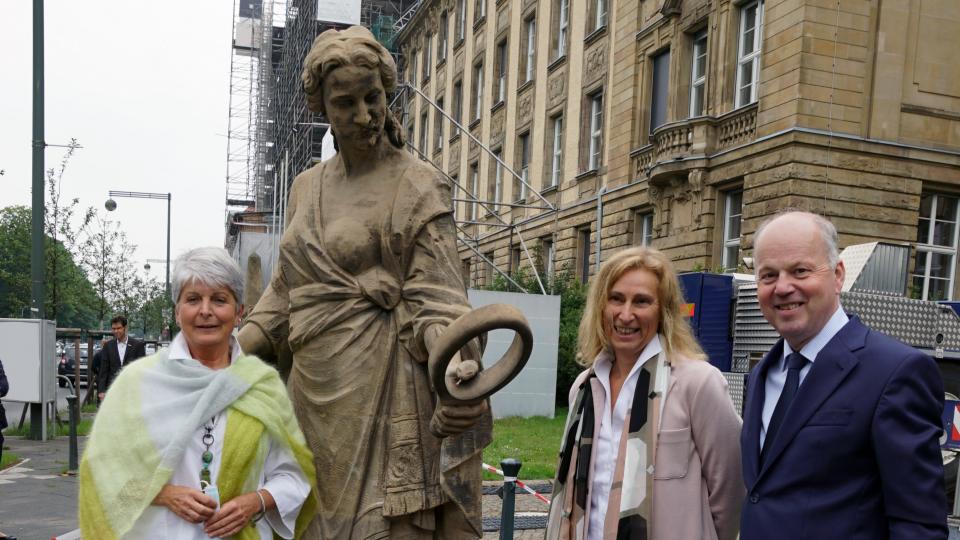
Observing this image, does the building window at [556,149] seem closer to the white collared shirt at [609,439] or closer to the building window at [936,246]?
the building window at [936,246]

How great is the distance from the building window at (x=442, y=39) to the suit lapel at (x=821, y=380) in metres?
36.1

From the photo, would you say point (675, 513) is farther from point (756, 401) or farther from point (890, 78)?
point (890, 78)

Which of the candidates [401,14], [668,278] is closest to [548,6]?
[401,14]

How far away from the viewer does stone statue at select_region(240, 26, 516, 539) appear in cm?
248

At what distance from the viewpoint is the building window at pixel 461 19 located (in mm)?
34812

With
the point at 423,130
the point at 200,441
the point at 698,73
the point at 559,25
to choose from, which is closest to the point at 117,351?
the point at 200,441

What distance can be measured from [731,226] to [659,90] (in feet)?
14.9

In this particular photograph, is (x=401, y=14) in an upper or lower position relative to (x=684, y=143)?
upper

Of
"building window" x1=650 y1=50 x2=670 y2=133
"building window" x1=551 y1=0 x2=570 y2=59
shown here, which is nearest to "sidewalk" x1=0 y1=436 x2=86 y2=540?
"building window" x1=650 y1=50 x2=670 y2=133

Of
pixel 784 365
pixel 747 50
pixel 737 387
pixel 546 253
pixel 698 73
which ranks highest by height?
pixel 747 50

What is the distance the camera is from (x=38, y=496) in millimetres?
8562

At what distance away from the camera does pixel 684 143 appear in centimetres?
1828

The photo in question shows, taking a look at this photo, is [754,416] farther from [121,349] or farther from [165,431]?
[121,349]

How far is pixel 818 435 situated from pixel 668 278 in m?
0.74
